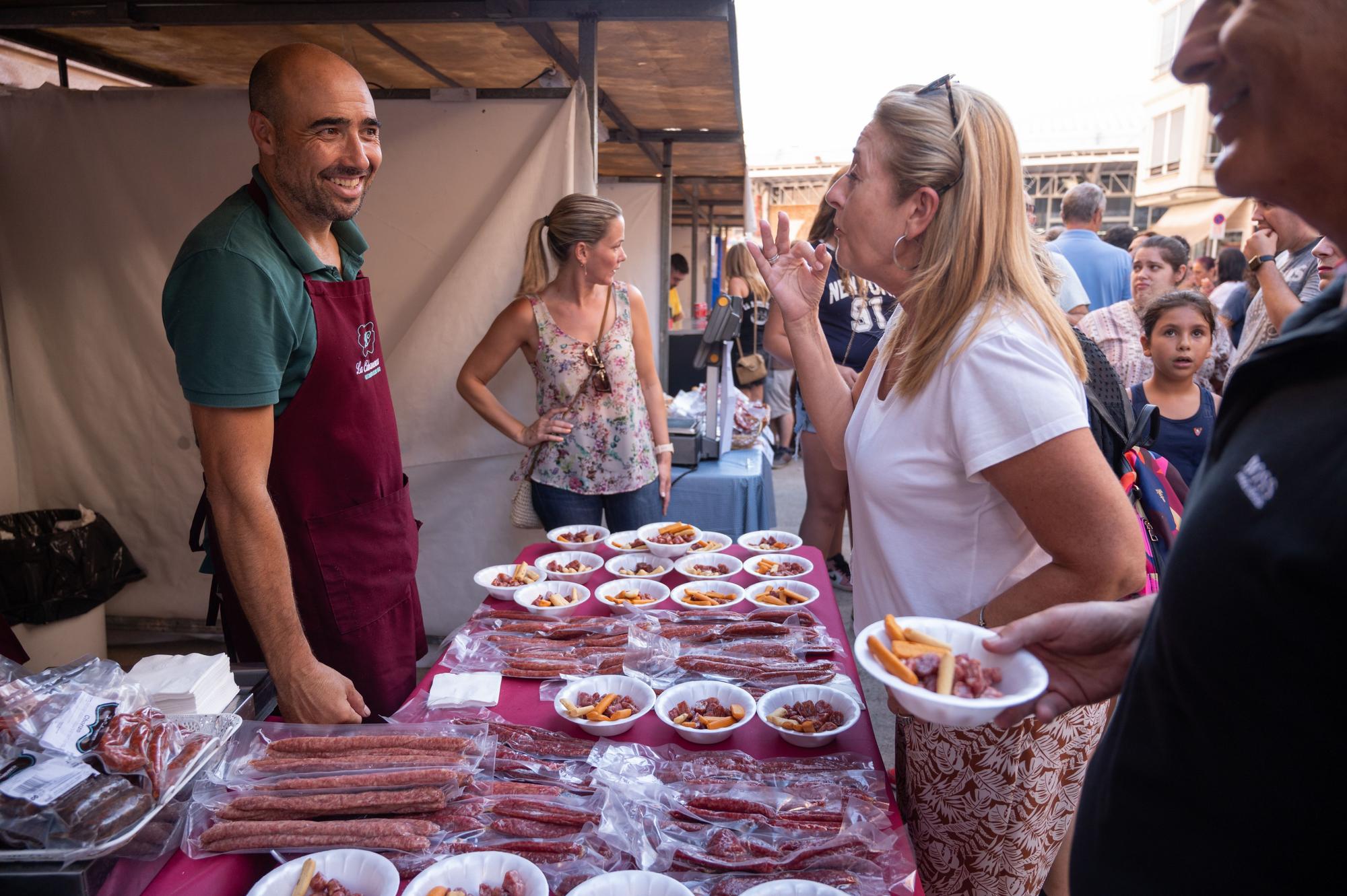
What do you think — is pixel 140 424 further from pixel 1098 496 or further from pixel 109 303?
pixel 1098 496

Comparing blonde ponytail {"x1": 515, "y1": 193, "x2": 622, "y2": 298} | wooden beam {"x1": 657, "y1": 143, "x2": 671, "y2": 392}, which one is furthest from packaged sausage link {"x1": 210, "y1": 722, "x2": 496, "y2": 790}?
wooden beam {"x1": 657, "y1": 143, "x2": 671, "y2": 392}

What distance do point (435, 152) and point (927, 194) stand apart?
307 cm

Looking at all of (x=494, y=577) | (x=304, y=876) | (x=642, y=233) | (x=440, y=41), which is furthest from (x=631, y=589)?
(x=642, y=233)

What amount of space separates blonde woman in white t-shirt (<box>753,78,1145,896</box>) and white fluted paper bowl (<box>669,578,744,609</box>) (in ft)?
2.12

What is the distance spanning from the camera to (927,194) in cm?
179

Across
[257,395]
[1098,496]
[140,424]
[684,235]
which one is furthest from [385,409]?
[684,235]

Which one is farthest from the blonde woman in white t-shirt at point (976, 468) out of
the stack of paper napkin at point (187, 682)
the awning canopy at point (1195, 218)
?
the awning canopy at point (1195, 218)

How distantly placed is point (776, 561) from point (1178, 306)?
2.66 meters

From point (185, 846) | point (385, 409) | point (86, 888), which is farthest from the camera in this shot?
point (385, 409)

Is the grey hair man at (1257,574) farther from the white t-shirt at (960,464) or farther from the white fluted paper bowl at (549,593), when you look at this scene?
the white fluted paper bowl at (549,593)

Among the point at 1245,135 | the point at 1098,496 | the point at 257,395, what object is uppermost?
the point at 1245,135

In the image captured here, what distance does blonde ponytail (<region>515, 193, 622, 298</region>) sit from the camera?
3.59m

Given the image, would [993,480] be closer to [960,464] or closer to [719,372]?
[960,464]

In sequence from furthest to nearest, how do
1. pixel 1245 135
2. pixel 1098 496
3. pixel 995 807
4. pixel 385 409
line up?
pixel 385 409, pixel 995 807, pixel 1098 496, pixel 1245 135
